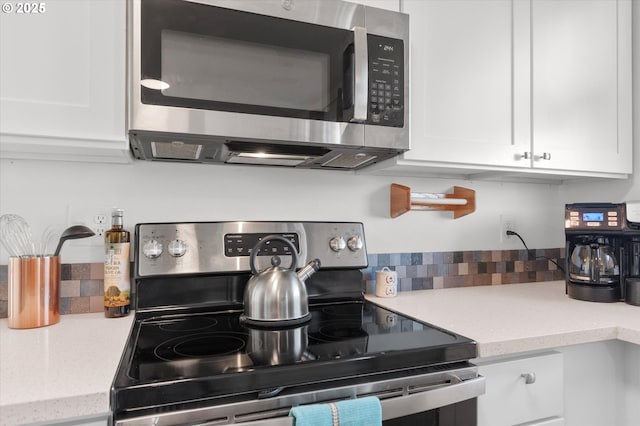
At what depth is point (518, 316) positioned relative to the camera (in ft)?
3.94

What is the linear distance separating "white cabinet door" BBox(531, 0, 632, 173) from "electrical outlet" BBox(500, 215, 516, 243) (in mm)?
371

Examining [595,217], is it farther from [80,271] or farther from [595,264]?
[80,271]

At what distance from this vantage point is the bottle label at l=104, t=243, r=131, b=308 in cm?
116

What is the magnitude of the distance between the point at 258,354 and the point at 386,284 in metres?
0.74

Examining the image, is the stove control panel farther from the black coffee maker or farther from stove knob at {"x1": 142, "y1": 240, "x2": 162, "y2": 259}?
the black coffee maker

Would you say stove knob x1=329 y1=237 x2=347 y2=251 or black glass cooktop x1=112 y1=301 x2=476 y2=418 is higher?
stove knob x1=329 y1=237 x2=347 y2=251

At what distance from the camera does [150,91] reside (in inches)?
38.4

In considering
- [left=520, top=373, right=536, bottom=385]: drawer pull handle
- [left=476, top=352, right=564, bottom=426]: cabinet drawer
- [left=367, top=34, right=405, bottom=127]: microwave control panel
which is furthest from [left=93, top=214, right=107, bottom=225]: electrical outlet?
[left=520, top=373, right=536, bottom=385]: drawer pull handle

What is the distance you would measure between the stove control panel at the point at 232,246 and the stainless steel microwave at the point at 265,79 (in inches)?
9.4

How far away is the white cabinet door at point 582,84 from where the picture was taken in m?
1.49

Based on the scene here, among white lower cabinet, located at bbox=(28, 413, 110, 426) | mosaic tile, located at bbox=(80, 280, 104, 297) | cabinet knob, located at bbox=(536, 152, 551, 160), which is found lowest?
white lower cabinet, located at bbox=(28, 413, 110, 426)

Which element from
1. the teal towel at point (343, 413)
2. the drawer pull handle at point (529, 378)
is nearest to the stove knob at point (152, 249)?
the teal towel at point (343, 413)

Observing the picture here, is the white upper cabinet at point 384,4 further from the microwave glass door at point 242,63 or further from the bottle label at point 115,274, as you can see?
the bottle label at point 115,274

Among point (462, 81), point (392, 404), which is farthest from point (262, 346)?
point (462, 81)
